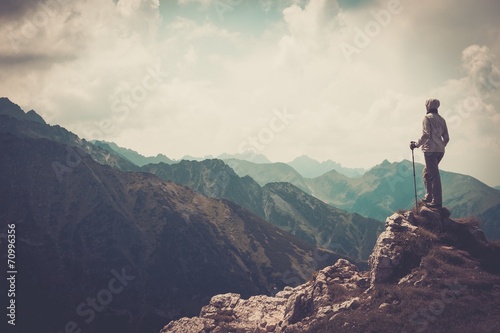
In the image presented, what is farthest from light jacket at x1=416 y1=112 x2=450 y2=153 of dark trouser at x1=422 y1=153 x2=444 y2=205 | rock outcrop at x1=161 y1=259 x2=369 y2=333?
rock outcrop at x1=161 y1=259 x2=369 y2=333

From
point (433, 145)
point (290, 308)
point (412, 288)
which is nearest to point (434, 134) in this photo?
point (433, 145)

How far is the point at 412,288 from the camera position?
880 inches

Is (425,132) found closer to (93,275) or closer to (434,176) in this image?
(434,176)

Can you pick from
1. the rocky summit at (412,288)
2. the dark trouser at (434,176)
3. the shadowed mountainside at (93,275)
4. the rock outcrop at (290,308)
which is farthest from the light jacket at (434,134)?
the shadowed mountainside at (93,275)

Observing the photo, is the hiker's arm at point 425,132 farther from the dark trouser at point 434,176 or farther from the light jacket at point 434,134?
the dark trouser at point 434,176

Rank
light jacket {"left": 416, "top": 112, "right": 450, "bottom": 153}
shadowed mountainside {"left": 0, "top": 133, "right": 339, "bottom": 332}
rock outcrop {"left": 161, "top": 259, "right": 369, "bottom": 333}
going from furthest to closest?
shadowed mountainside {"left": 0, "top": 133, "right": 339, "bottom": 332}, light jacket {"left": 416, "top": 112, "right": 450, "bottom": 153}, rock outcrop {"left": 161, "top": 259, "right": 369, "bottom": 333}

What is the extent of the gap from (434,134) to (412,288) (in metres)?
12.5

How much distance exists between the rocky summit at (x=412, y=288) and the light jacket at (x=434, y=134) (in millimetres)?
5172

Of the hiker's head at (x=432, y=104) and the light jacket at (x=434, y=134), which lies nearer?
the light jacket at (x=434, y=134)

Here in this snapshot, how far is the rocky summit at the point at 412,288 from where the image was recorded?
20.0 m

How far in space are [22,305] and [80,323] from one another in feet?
90.1

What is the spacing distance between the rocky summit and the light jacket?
17.0 ft

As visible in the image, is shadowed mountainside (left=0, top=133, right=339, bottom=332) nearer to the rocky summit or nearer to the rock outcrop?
the rock outcrop

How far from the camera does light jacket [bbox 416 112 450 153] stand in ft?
87.1
